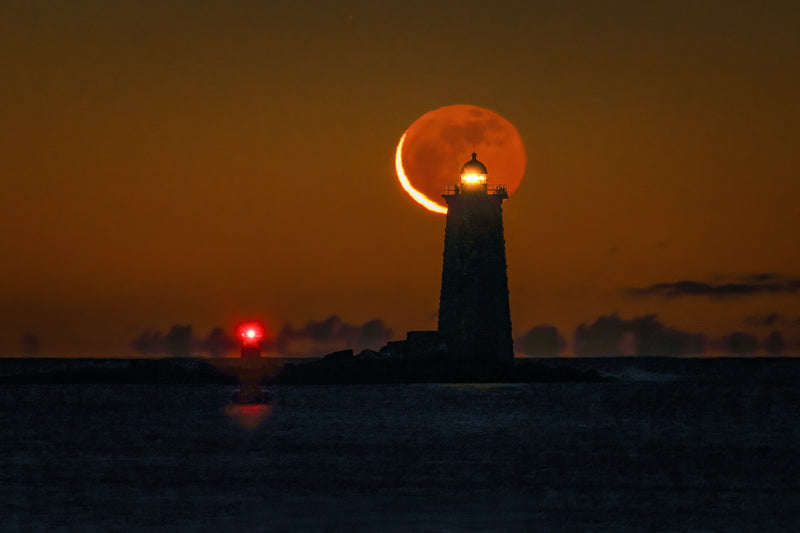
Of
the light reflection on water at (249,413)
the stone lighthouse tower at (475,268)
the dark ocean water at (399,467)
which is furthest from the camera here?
the stone lighthouse tower at (475,268)

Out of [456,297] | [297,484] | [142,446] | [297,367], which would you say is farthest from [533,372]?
[297,484]

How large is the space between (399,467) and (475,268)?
98.4ft

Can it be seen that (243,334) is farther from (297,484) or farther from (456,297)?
(297,484)

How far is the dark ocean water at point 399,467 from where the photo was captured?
28188mm

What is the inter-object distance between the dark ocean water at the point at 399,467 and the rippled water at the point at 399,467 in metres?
0.08

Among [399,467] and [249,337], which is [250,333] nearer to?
[249,337]

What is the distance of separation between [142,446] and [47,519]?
1892 cm

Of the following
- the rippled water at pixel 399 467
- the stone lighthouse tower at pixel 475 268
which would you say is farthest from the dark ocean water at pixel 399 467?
the stone lighthouse tower at pixel 475 268

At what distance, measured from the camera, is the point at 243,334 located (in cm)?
8038

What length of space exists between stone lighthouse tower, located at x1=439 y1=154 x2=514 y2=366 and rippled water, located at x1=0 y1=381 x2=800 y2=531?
416 centimetres

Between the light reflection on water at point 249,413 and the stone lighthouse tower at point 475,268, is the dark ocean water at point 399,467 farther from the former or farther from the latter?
the stone lighthouse tower at point 475,268

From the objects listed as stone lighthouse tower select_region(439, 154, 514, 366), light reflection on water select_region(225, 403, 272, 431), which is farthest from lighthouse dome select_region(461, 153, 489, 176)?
light reflection on water select_region(225, 403, 272, 431)

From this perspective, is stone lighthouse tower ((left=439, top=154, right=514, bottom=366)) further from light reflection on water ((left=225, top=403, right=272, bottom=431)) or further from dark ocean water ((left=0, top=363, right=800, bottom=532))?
light reflection on water ((left=225, top=403, right=272, bottom=431))

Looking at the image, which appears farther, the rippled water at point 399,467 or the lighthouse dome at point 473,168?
the lighthouse dome at point 473,168
